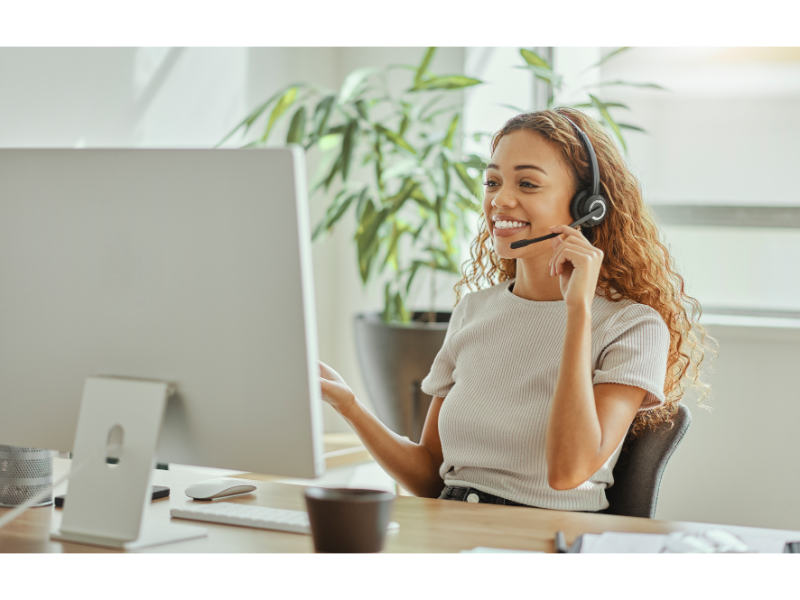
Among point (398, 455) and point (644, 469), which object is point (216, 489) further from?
point (644, 469)

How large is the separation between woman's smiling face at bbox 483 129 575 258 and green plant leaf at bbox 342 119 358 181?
1093 millimetres

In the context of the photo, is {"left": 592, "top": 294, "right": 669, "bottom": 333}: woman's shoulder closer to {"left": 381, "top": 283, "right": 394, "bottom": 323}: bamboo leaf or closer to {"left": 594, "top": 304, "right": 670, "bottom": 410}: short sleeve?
{"left": 594, "top": 304, "right": 670, "bottom": 410}: short sleeve

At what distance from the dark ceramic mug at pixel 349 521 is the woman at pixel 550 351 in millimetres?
388

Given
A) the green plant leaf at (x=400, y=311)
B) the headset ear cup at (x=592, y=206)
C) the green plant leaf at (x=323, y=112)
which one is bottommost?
the green plant leaf at (x=400, y=311)

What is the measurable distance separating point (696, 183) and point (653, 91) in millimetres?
382

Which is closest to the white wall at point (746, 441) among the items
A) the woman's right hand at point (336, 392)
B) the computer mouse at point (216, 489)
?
the woman's right hand at point (336, 392)

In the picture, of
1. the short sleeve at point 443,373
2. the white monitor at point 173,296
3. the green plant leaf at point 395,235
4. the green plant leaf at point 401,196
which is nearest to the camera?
the white monitor at point 173,296

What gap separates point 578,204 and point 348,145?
1.19m

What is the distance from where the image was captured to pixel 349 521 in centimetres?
91

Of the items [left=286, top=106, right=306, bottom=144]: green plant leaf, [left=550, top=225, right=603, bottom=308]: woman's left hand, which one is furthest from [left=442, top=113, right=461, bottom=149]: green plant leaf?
[left=550, top=225, right=603, bottom=308]: woman's left hand

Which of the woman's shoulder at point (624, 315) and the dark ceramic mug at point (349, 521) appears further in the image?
the woman's shoulder at point (624, 315)

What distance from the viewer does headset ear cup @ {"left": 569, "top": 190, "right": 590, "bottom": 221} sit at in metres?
1.44

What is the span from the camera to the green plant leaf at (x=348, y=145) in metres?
2.48

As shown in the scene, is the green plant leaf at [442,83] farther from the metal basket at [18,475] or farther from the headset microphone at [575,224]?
the metal basket at [18,475]
